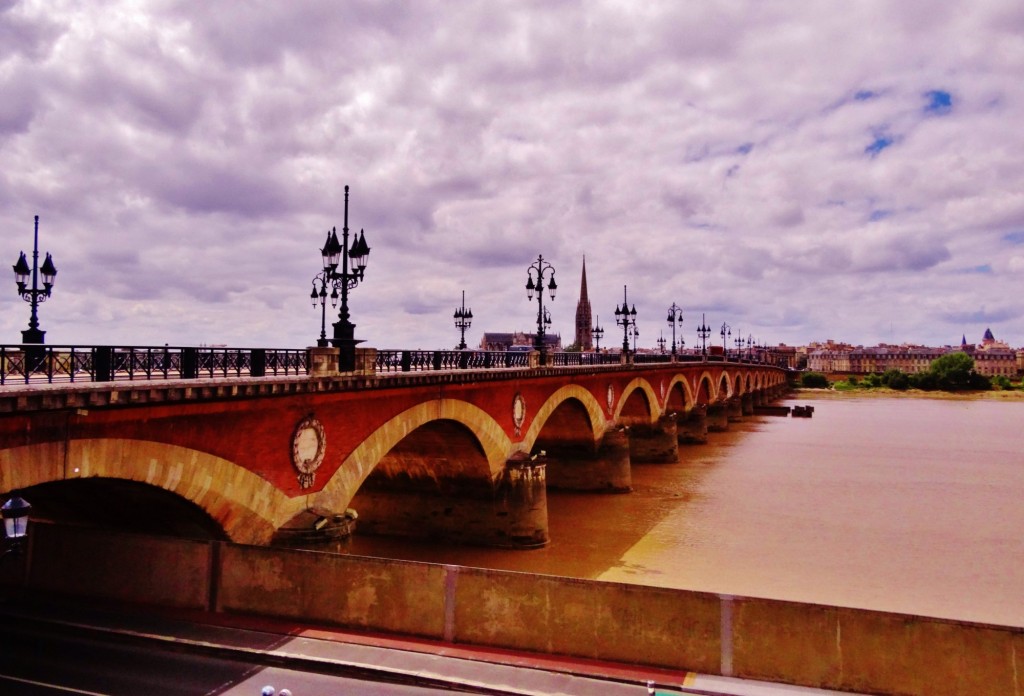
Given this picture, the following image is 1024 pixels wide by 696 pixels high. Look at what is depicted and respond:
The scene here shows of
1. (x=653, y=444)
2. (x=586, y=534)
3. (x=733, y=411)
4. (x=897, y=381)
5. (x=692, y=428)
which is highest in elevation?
(x=897, y=381)

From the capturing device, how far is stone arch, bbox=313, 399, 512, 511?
50.7 ft

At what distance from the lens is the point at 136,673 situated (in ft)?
35.5

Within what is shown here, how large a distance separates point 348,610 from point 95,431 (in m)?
5.10

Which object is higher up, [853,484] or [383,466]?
[383,466]

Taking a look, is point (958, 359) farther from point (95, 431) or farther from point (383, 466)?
point (95, 431)

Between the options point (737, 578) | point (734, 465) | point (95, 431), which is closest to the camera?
point (95, 431)

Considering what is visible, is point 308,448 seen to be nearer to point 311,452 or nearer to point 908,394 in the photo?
point 311,452

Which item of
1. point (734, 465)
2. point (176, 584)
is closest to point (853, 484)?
point (734, 465)

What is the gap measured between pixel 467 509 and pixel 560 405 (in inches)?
366

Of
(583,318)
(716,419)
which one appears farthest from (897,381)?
(716,419)

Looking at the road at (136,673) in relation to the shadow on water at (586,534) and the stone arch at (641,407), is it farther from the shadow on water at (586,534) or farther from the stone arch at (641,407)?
the stone arch at (641,407)

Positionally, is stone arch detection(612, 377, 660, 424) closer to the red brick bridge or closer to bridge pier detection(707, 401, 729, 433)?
the red brick bridge

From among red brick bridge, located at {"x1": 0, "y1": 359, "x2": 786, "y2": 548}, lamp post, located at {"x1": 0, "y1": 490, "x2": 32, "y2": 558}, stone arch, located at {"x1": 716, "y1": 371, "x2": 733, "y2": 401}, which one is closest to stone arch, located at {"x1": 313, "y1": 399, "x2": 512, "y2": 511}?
red brick bridge, located at {"x1": 0, "y1": 359, "x2": 786, "y2": 548}

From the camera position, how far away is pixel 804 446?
5116 centimetres
